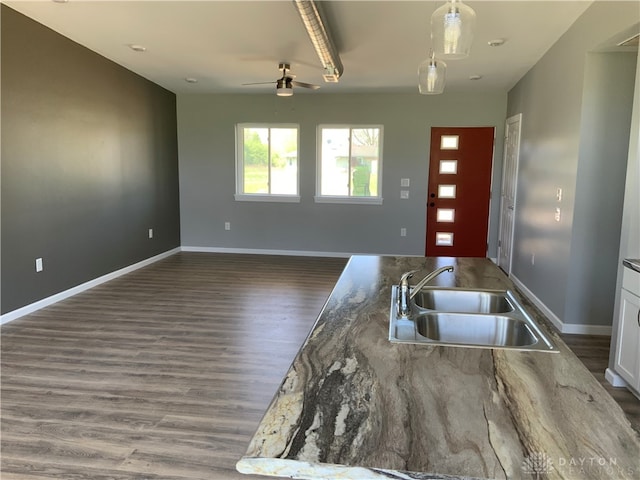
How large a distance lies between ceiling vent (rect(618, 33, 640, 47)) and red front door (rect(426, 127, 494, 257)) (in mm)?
3585

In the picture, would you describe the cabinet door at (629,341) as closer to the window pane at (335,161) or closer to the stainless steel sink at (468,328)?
the stainless steel sink at (468,328)

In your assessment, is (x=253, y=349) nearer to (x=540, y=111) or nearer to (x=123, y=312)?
(x=123, y=312)

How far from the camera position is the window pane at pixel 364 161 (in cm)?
730

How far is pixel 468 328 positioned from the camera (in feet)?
5.76

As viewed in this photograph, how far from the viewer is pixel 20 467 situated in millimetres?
2115

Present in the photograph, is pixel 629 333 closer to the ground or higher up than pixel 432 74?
closer to the ground

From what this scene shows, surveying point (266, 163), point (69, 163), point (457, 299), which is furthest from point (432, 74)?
point (266, 163)

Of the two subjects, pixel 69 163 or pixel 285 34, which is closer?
pixel 285 34

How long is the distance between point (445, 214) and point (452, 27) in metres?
5.58

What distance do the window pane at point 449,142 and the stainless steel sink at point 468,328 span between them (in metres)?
5.79

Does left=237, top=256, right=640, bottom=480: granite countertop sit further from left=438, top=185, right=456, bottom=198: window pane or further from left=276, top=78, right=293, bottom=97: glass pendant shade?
left=438, top=185, right=456, bottom=198: window pane

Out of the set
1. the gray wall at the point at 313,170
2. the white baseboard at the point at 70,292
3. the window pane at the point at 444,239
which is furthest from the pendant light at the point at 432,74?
the window pane at the point at 444,239

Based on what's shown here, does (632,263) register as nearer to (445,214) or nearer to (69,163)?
(445,214)

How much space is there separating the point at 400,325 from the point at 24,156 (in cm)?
418
